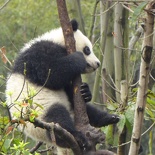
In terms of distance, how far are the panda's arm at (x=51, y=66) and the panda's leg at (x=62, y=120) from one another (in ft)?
0.93

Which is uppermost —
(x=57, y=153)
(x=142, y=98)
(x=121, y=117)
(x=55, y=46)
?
(x=55, y=46)

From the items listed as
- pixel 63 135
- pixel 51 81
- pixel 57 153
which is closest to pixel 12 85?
pixel 51 81

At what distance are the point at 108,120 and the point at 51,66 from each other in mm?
944

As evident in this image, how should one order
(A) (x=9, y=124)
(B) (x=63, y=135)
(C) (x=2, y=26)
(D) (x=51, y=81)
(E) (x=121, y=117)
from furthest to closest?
(C) (x=2, y=26) → (D) (x=51, y=81) → (E) (x=121, y=117) → (B) (x=63, y=135) → (A) (x=9, y=124)

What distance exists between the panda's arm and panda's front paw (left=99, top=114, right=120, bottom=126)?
2.09ft

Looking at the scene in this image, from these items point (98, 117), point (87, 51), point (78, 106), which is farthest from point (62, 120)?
point (87, 51)

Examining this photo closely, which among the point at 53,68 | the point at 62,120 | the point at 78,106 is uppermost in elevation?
the point at 53,68

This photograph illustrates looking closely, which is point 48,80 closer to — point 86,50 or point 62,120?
point 62,120

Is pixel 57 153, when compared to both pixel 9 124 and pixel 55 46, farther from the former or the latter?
pixel 9 124

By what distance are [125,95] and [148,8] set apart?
6.30 ft

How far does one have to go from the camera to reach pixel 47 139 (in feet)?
16.7

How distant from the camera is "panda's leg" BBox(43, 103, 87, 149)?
4.69 metres

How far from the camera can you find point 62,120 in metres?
4.85

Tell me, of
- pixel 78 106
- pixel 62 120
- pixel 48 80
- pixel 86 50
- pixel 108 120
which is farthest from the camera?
pixel 86 50
